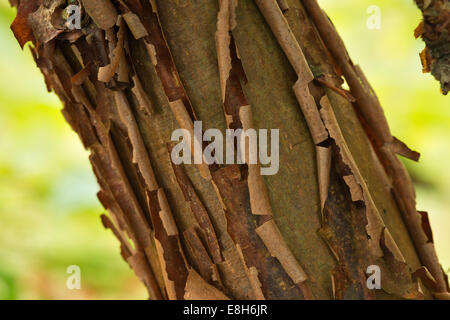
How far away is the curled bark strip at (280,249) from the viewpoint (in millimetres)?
409

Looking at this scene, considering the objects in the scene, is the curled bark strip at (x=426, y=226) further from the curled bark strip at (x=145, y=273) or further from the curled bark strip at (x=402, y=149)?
the curled bark strip at (x=145, y=273)

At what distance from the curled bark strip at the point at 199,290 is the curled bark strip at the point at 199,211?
0.02m

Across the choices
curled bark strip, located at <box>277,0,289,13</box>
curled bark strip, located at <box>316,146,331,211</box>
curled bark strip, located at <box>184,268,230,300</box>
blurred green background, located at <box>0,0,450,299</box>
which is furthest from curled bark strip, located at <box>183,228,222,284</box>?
blurred green background, located at <box>0,0,450,299</box>

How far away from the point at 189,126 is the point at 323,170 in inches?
4.6

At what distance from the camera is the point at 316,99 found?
0.43 m

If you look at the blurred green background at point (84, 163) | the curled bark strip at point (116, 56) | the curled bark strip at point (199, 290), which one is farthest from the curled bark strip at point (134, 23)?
the blurred green background at point (84, 163)

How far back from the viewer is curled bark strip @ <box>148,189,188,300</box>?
1.44ft

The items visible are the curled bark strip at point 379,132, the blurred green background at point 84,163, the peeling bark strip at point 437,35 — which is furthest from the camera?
the blurred green background at point 84,163

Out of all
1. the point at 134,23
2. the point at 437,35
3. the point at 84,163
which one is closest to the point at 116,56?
the point at 134,23

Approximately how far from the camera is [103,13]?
0.40 m

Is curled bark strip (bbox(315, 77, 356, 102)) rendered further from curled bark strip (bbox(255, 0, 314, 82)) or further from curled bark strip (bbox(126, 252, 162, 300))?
curled bark strip (bbox(126, 252, 162, 300))

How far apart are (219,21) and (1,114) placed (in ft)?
3.45

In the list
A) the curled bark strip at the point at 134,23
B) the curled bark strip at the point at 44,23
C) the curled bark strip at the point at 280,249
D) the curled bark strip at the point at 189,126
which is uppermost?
the curled bark strip at the point at 44,23
